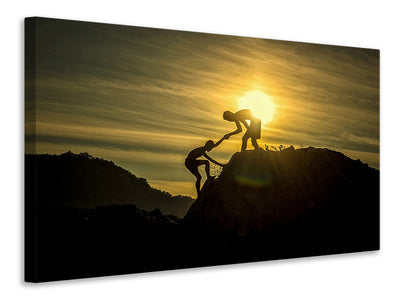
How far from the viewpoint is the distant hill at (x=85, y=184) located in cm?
595

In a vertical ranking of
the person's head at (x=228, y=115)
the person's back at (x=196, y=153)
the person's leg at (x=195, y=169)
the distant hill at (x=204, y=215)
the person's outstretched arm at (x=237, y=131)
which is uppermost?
the person's head at (x=228, y=115)

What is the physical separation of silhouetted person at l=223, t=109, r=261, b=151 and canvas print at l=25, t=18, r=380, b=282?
0.04 feet

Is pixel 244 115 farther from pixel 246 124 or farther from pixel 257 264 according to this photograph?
pixel 257 264

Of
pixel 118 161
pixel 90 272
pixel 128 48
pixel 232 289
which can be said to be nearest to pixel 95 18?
pixel 128 48

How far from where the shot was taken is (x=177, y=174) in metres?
6.73

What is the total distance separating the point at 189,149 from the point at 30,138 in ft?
4.62

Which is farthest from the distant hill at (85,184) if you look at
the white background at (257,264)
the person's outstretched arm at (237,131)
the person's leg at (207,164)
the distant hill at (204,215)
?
the person's outstretched arm at (237,131)

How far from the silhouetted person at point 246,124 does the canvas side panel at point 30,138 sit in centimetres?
176

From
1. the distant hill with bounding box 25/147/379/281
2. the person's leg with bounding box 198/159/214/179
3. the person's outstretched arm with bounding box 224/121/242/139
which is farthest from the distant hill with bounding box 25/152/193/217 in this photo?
the person's outstretched arm with bounding box 224/121/242/139

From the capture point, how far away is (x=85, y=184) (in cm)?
619

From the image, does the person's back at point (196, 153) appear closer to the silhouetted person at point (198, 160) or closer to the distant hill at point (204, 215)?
the silhouetted person at point (198, 160)

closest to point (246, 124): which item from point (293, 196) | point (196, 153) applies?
point (196, 153)

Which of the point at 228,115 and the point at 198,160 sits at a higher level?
the point at 228,115
